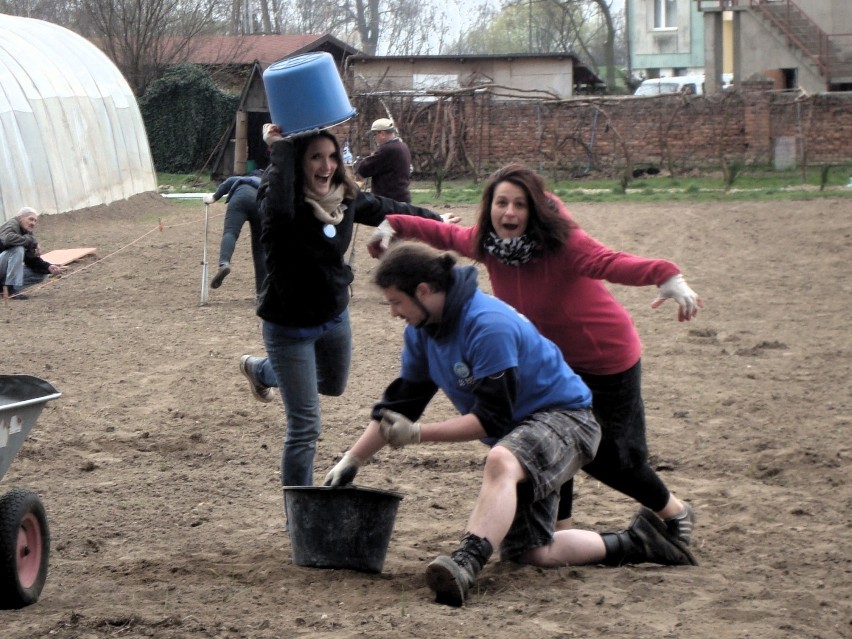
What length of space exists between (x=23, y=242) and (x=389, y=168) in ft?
15.7

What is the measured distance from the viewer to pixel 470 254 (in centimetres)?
478

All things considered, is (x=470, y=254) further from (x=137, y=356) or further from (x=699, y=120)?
(x=699, y=120)

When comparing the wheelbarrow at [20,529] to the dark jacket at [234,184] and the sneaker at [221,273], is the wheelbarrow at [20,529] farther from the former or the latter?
the dark jacket at [234,184]

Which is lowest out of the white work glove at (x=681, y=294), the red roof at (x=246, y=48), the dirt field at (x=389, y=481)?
the dirt field at (x=389, y=481)

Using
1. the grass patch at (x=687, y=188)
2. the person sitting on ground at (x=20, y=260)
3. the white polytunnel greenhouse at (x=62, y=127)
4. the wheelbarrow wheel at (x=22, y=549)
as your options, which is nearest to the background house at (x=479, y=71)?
the grass patch at (x=687, y=188)

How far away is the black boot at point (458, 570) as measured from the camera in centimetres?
395

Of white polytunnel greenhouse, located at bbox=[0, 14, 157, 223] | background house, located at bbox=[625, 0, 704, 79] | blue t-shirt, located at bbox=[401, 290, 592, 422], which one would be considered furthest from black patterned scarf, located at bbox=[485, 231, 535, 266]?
background house, located at bbox=[625, 0, 704, 79]

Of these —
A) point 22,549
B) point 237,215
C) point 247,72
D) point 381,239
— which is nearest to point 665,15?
point 247,72

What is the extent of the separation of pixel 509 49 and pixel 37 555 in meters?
76.2

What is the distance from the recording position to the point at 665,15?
67.1m

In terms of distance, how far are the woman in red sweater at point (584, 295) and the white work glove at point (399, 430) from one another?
806 mm

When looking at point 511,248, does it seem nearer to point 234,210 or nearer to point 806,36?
point 234,210

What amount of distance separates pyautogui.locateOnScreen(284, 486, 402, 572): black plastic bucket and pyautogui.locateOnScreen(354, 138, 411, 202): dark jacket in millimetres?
7894

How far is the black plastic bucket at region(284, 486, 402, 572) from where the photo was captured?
4.43 metres
